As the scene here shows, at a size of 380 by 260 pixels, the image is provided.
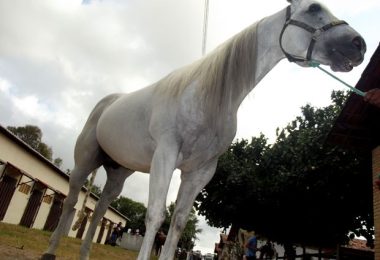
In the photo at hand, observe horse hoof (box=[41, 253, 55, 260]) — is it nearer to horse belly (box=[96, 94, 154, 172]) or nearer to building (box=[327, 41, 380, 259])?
horse belly (box=[96, 94, 154, 172])

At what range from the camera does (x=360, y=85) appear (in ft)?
27.6

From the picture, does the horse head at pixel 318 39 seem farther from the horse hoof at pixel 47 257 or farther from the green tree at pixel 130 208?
the green tree at pixel 130 208

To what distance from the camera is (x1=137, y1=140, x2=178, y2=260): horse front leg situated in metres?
2.72

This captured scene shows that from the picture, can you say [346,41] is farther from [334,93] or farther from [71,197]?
[334,93]

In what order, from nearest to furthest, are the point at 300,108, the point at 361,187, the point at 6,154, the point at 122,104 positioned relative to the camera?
the point at 122,104
the point at 361,187
the point at 6,154
the point at 300,108

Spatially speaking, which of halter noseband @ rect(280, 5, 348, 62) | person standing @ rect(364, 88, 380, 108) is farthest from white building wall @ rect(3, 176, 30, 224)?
person standing @ rect(364, 88, 380, 108)

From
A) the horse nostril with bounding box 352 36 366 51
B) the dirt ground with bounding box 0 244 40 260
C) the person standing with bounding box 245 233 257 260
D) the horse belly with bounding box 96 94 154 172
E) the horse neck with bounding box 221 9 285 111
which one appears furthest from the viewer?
the person standing with bounding box 245 233 257 260

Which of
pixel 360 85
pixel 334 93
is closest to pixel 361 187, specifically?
pixel 334 93

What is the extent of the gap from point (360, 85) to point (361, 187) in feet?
31.8

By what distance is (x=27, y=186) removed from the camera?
23.0 m

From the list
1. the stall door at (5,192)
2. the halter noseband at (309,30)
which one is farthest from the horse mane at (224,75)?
the stall door at (5,192)

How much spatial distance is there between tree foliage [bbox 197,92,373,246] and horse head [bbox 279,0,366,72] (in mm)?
13418

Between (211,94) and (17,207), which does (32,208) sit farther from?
(211,94)

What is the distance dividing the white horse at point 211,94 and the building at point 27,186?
18.2 m
